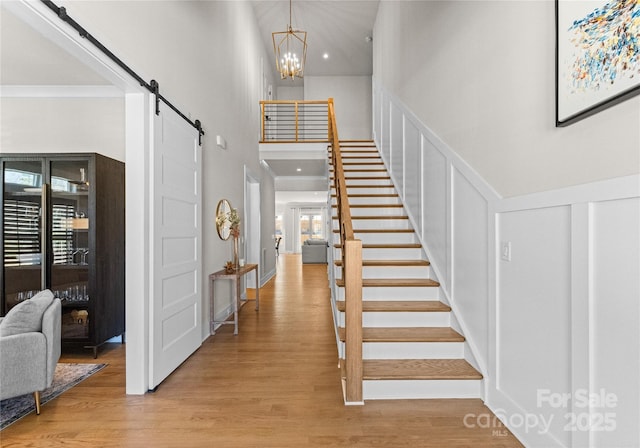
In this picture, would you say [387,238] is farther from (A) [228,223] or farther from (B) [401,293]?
(A) [228,223]

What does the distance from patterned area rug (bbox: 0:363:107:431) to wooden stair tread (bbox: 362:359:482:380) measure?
2.35 meters

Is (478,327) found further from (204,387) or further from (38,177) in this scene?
(38,177)

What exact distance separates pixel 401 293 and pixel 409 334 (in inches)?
21.3

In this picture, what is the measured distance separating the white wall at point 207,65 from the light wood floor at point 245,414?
1.15 metres

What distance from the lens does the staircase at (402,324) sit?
2414 mm

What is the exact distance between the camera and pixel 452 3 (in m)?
2.92

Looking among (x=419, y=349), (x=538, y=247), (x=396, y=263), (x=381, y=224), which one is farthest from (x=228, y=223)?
(x=538, y=247)

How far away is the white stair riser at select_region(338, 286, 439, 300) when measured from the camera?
320 centimetres

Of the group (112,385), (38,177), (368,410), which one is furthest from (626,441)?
(38,177)

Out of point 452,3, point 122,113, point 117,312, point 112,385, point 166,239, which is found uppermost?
point 452,3

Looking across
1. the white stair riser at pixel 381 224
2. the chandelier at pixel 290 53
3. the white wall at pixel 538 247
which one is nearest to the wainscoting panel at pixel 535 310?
the white wall at pixel 538 247

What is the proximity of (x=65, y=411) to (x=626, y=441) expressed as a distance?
10.5 feet

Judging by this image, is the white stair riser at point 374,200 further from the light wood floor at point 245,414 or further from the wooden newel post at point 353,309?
the wooden newel post at point 353,309

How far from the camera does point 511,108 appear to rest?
205 cm
